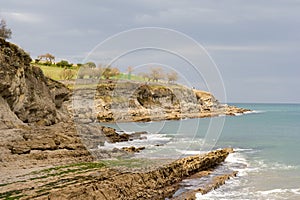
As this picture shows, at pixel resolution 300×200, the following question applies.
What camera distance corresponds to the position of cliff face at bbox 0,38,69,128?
27375mm

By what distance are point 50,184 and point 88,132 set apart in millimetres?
14997

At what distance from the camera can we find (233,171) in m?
22.9

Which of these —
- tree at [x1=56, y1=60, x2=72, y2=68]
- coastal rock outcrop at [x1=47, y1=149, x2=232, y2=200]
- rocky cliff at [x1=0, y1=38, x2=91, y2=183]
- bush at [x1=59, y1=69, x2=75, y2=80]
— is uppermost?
tree at [x1=56, y1=60, x2=72, y2=68]

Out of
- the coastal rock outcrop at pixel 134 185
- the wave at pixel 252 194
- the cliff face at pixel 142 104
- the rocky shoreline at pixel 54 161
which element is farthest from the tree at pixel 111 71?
the cliff face at pixel 142 104

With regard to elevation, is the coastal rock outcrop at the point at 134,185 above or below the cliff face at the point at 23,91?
below

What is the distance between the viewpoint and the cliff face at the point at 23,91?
27.4 metres

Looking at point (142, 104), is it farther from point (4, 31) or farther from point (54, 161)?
point (54, 161)

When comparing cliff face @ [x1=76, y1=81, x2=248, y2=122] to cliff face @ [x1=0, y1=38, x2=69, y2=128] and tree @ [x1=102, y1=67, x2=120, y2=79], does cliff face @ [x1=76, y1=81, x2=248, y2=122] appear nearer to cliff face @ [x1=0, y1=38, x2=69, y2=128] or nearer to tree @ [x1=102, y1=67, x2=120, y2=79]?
cliff face @ [x1=0, y1=38, x2=69, y2=128]

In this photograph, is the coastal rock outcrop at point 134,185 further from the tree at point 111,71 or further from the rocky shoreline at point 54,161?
the tree at point 111,71

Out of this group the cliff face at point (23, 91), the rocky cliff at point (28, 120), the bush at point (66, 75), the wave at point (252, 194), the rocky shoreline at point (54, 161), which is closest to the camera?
the rocky shoreline at point (54, 161)

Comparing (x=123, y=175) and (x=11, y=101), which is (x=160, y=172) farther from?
(x=11, y=101)

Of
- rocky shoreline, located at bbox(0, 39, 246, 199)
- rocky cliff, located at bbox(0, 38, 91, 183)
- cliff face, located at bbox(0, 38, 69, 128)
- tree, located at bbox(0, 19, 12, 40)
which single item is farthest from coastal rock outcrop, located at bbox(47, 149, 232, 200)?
tree, located at bbox(0, 19, 12, 40)

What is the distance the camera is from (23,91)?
31.0 metres

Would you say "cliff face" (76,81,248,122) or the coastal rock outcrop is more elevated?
"cliff face" (76,81,248,122)
